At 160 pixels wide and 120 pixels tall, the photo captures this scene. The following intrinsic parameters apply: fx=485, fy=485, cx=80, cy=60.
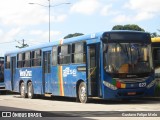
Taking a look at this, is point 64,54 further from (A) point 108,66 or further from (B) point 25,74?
(B) point 25,74

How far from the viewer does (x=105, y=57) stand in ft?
66.2

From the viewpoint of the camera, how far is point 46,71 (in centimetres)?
2602

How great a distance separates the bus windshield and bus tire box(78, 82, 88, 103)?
1.79 m

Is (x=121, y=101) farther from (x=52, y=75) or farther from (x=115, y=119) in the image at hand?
(x=115, y=119)

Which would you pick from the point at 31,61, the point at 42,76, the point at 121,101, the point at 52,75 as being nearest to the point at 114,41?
the point at 121,101

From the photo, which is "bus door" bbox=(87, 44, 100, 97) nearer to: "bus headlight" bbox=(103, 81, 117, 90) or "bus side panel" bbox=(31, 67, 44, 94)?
"bus headlight" bbox=(103, 81, 117, 90)

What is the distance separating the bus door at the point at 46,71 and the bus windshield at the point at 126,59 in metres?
5.99

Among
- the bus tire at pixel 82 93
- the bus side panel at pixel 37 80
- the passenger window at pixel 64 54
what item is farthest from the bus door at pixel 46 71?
the bus tire at pixel 82 93

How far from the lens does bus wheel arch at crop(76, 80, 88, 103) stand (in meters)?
21.3

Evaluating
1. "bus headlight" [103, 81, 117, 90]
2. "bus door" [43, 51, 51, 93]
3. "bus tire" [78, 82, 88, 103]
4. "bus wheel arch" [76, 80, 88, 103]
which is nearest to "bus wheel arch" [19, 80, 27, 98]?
"bus door" [43, 51, 51, 93]

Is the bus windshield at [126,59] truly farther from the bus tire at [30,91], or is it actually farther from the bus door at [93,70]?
the bus tire at [30,91]

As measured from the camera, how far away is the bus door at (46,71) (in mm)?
25533

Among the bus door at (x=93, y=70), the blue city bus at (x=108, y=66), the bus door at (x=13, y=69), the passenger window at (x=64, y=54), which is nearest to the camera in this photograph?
the blue city bus at (x=108, y=66)

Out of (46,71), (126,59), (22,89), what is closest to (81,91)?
(126,59)
